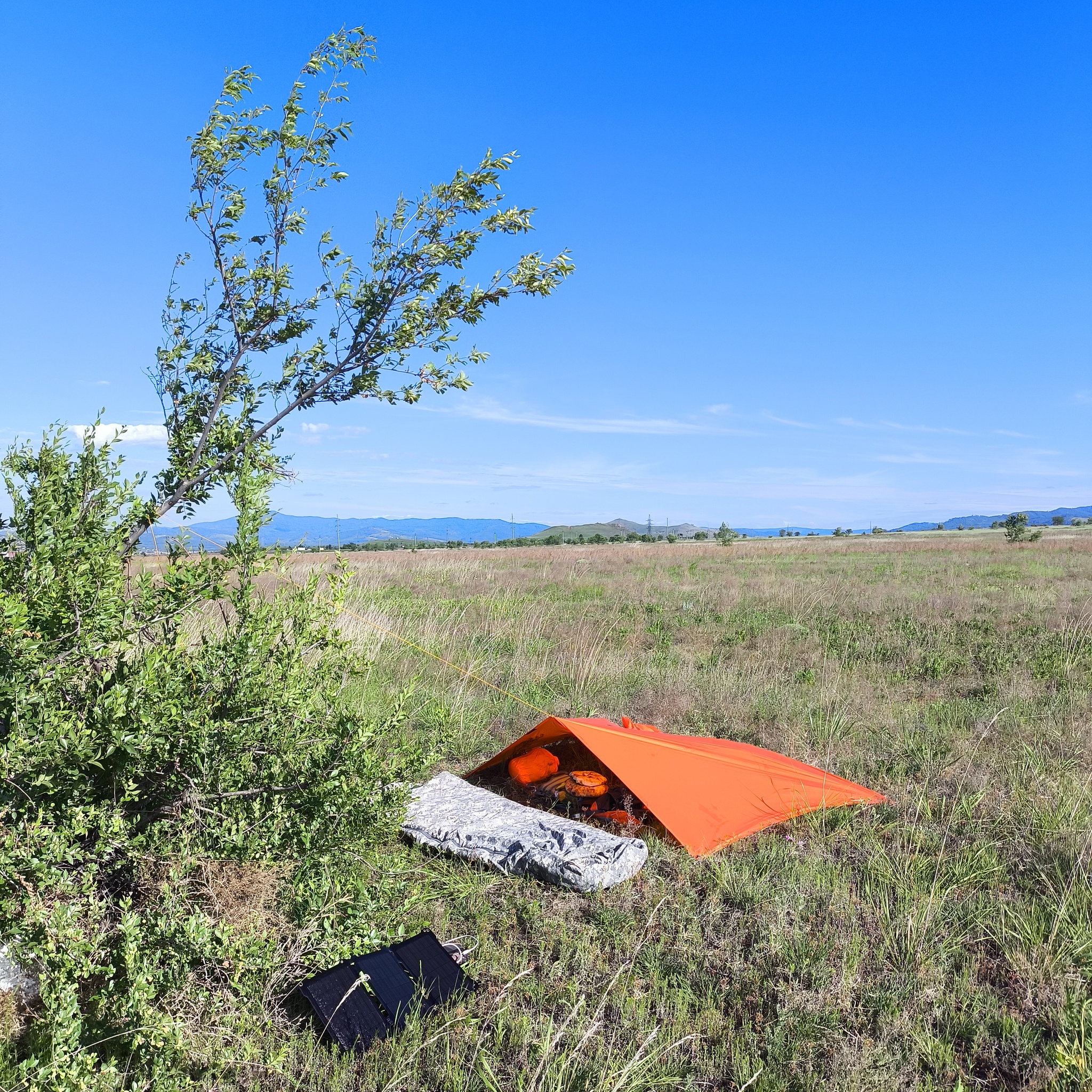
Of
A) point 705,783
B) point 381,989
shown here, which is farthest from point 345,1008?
point 705,783

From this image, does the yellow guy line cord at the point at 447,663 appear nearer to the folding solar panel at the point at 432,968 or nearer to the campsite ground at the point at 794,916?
the campsite ground at the point at 794,916

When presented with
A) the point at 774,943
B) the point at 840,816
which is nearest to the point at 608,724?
the point at 840,816

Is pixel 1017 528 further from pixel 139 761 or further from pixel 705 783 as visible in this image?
pixel 139 761

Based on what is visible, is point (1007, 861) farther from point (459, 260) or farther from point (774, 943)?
point (459, 260)

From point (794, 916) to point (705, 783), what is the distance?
4.20ft

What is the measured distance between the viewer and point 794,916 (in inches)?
130

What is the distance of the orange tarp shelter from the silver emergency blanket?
0.38 metres

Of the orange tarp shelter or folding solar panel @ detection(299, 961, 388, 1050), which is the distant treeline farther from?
folding solar panel @ detection(299, 961, 388, 1050)

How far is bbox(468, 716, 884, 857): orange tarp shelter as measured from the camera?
4.25 metres

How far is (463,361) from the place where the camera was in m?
4.08

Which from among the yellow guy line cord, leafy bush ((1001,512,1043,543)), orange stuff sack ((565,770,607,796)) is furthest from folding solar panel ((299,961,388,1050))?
leafy bush ((1001,512,1043,543))

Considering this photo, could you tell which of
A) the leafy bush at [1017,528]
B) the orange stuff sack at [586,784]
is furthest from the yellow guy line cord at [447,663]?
the leafy bush at [1017,528]

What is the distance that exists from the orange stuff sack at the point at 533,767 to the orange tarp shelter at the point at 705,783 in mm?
226

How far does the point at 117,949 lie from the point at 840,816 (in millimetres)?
3760
